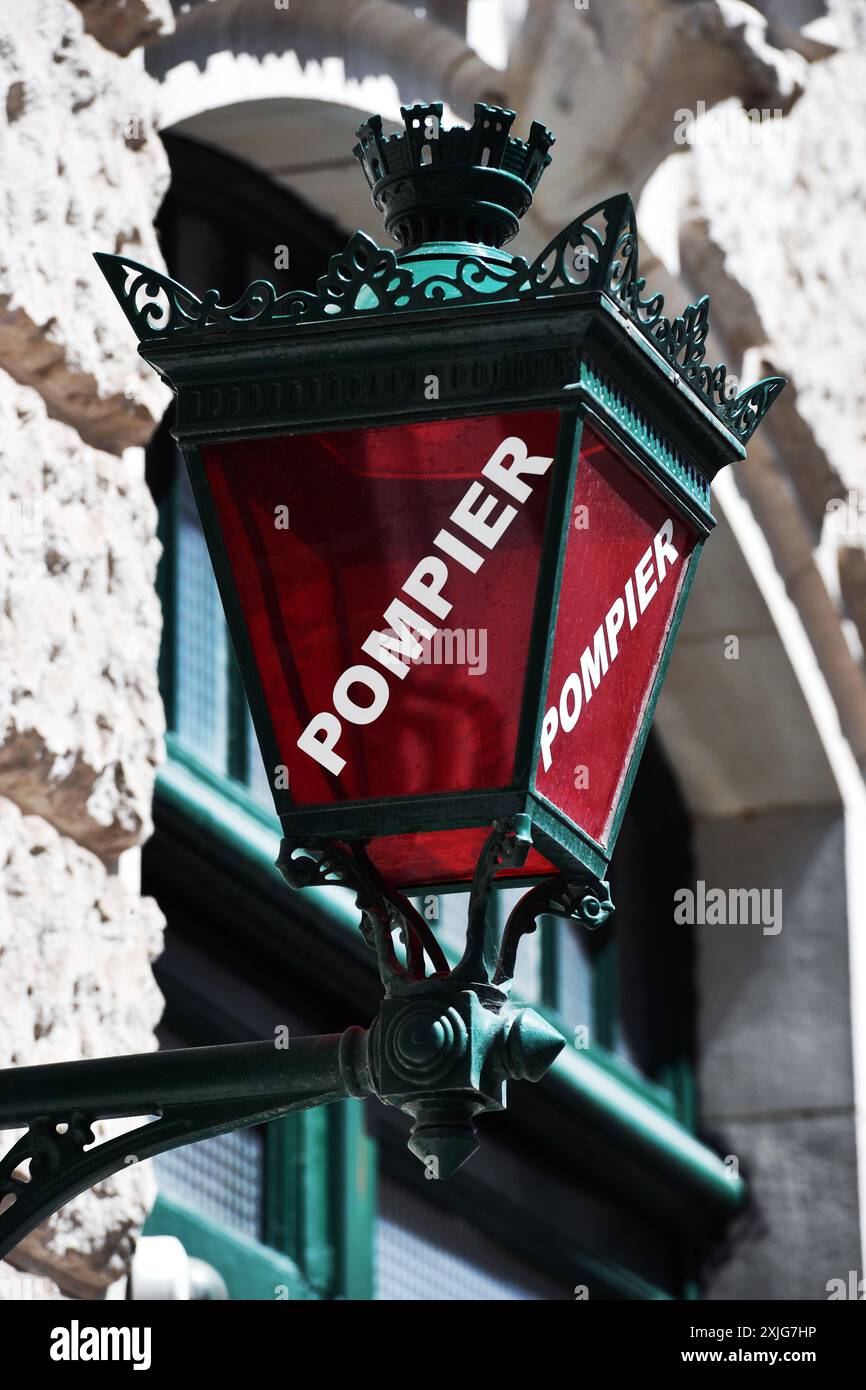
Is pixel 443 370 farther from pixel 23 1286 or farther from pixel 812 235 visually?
pixel 812 235

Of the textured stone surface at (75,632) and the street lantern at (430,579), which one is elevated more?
the textured stone surface at (75,632)

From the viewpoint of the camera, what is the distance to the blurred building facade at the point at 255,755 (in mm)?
3934

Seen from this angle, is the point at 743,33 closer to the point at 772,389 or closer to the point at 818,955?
the point at 818,955

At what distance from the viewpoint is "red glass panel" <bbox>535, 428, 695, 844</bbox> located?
2.66 meters

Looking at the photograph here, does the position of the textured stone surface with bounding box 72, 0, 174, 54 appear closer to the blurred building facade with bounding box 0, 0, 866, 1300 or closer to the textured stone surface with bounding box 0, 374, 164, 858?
the blurred building facade with bounding box 0, 0, 866, 1300

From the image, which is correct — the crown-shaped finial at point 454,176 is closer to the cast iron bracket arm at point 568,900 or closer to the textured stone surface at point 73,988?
the cast iron bracket arm at point 568,900

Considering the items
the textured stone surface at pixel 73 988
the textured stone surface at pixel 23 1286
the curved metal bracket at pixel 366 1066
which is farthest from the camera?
the textured stone surface at pixel 73 988

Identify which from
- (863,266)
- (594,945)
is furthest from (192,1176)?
(863,266)

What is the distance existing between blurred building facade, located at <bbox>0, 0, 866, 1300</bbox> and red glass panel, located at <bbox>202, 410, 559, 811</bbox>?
45.6 inches

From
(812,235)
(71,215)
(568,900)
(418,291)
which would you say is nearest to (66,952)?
(71,215)

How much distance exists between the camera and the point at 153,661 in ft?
13.6

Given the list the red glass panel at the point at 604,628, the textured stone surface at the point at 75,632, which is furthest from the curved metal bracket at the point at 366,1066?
the textured stone surface at the point at 75,632

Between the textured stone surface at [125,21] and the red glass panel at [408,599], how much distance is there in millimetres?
1796
